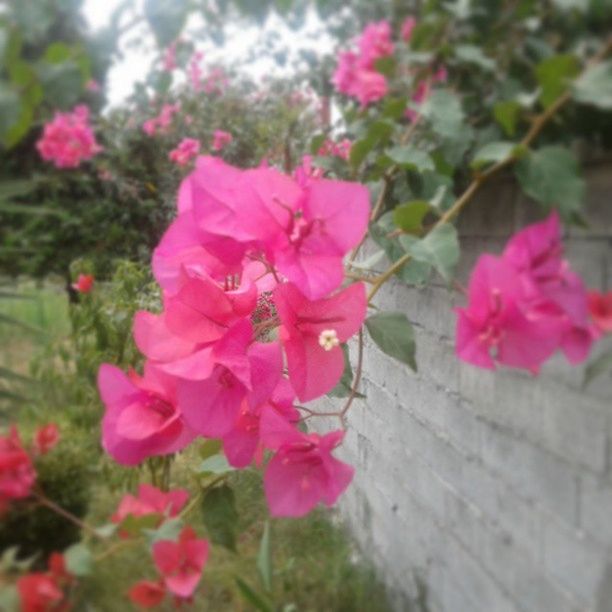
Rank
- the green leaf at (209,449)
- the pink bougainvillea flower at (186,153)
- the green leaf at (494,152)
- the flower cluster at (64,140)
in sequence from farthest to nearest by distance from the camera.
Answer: the pink bougainvillea flower at (186,153) < the flower cluster at (64,140) < the green leaf at (209,449) < the green leaf at (494,152)

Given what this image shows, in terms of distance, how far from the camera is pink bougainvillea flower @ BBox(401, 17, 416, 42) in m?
0.74

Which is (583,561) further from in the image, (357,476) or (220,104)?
(220,104)

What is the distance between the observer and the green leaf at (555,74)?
1.89ft

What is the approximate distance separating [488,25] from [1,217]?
632 mm

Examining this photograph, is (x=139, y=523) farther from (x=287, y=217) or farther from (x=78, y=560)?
(x=287, y=217)

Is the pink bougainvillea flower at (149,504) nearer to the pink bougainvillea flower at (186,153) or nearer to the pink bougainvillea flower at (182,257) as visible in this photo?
the pink bougainvillea flower at (182,257)

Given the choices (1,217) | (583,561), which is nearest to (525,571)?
(583,561)

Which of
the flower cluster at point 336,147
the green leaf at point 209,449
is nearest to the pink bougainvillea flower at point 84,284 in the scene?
the flower cluster at point 336,147

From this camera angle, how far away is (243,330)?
0.83 m

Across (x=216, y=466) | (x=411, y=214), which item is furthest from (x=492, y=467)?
(x=216, y=466)

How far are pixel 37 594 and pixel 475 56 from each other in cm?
68

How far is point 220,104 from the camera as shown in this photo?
321 cm

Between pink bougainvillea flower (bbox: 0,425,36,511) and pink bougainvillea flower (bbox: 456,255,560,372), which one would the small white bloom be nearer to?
pink bougainvillea flower (bbox: 456,255,560,372)

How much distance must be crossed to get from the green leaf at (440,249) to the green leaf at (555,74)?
161mm
